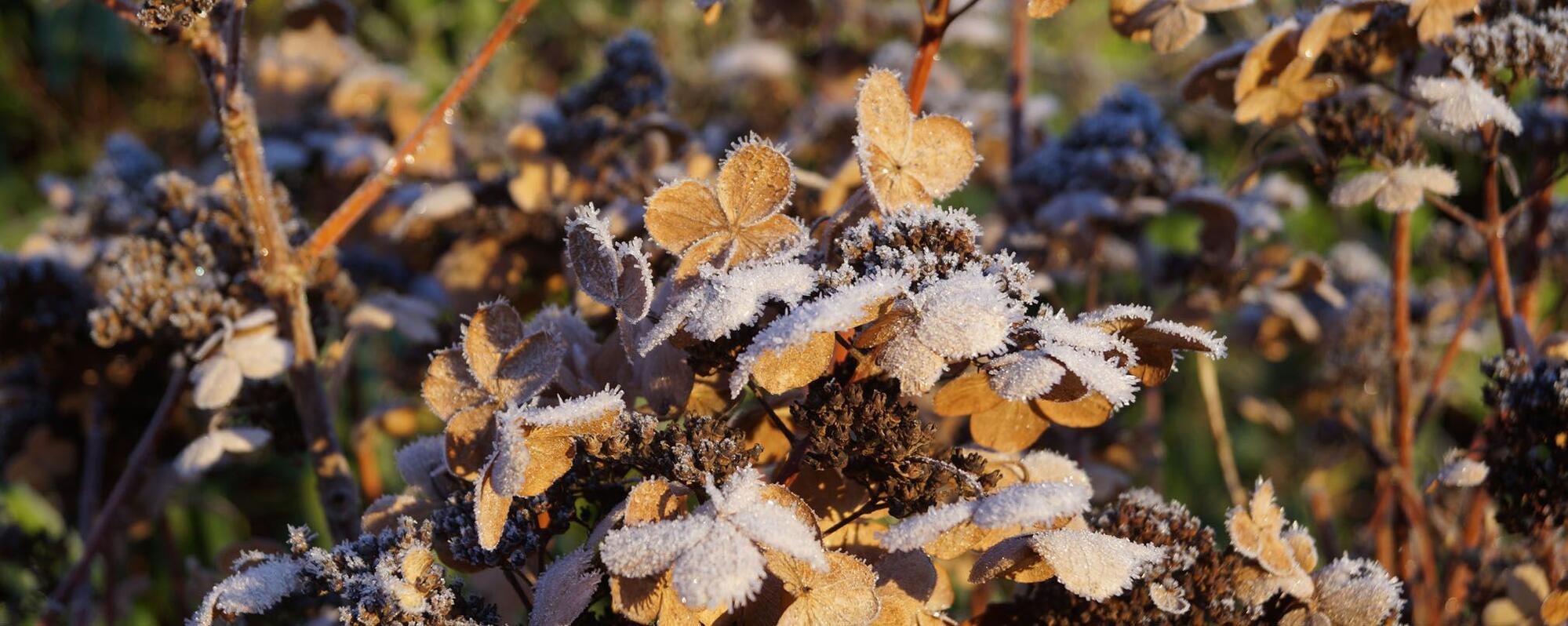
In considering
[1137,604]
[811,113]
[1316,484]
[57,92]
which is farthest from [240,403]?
[57,92]

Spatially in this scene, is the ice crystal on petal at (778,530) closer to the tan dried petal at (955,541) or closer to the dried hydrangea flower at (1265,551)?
the tan dried petal at (955,541)

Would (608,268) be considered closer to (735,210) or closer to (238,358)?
(735,210)

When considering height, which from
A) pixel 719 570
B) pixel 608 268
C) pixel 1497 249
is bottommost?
pixel 719 570

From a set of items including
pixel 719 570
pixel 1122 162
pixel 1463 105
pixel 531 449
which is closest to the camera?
pixel 719 570

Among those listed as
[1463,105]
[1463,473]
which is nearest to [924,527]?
[1463,473]

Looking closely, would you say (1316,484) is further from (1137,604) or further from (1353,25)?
(1137,604)

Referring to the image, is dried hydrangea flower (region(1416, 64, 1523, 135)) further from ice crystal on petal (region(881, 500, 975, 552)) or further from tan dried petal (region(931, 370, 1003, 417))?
ice crystal on petal (region(881, 500, 975, 552))

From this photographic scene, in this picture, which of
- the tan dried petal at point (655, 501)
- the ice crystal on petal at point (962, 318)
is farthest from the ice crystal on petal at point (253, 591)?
the ice crystal on petal at point (962, 318)
